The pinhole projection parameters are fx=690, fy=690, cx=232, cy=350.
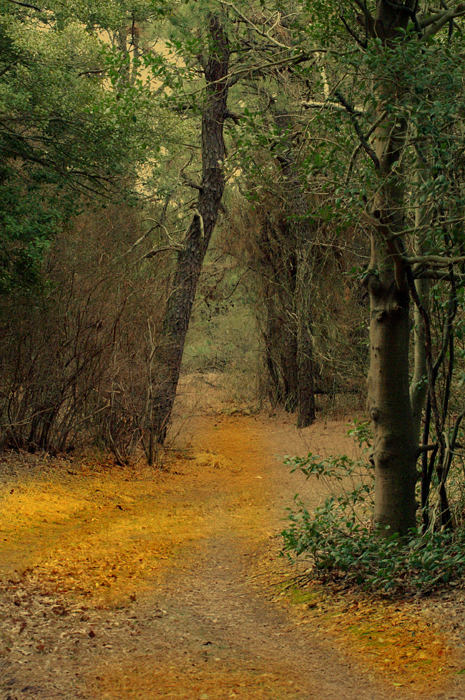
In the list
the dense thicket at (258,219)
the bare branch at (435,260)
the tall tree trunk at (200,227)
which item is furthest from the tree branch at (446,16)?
the tall tree trunk at (200,227)

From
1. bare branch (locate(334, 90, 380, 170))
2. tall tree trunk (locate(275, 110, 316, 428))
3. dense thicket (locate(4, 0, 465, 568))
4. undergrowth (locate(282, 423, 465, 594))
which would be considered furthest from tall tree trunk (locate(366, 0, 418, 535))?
tall tree trunk (locate(275, 110, 316, 428))

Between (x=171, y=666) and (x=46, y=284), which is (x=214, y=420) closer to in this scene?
(x=46, y=284)

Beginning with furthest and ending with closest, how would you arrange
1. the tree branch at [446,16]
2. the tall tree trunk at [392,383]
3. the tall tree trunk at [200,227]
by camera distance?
1. the tall tree trunk at [200,227]
2. the tall tree trunk at [392,383]
3. the tree branch at [446,16]

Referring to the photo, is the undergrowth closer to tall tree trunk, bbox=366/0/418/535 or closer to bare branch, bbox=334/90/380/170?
tall tree trunk, bbox=366/0/418/535

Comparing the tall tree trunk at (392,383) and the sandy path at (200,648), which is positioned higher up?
the tall tree trunk at (392,383)

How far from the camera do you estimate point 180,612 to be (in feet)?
15.4

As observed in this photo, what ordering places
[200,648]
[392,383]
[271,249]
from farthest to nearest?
[271,249], [392,383], [200,648]

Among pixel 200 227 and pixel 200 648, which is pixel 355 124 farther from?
pixel 200 227

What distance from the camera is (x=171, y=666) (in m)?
3.76

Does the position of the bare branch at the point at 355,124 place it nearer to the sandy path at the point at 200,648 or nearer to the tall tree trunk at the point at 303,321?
the sandy path at the point at 200,648

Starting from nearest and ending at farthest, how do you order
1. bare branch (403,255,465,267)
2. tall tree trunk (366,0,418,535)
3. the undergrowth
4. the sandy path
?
the sandy path < bare branch (403,255,465,267) < the undergrowth < tall tree trunk (366,0,418,535)

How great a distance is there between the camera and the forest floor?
11.6 ft

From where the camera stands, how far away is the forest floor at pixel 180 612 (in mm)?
3529

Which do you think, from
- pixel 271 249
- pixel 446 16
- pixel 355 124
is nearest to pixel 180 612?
pixel 355 124
